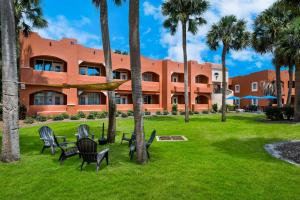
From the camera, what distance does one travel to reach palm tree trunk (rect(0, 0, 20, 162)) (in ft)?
23.5

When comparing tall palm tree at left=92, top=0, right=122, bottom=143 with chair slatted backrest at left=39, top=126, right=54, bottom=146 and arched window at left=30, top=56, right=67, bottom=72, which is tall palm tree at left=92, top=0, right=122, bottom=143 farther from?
arched window at left=30, top=56, right=67, bottom=72

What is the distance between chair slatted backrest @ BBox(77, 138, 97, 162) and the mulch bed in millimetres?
7035

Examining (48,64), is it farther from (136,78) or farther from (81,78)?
(136,78)

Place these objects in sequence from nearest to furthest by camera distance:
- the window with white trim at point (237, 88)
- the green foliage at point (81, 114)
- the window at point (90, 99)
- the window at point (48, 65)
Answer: the green foliage at point (81, 114), the window at point (48, 65), the window at point (90, 99), the window with white trim at point (237, 88)

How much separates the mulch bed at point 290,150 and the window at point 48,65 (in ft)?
79.0

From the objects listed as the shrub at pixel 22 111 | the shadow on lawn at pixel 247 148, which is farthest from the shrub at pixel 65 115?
the shadow on lawn at pixel 247 148

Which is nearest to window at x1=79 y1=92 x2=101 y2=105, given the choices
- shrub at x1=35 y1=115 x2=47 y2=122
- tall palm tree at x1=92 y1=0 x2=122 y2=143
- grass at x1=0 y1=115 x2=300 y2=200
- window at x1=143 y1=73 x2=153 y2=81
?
shrub at x1=35 y1=115 x2=47 y2=122

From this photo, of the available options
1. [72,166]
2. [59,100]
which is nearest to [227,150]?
[72,166]

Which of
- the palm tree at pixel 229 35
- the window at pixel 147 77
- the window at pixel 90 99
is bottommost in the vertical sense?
the window at pixel 90 99

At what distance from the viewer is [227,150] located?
944cm

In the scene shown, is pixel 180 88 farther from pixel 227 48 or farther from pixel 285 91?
pixel 285 91

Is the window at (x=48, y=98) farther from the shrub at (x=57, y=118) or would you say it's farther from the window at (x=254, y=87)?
the window at (x=254, y=87)

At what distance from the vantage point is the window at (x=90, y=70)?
28272 mm

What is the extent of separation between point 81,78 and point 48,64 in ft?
13.1
